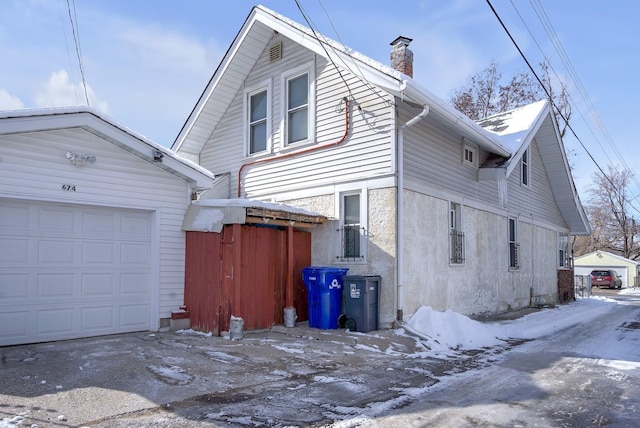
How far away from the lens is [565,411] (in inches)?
201

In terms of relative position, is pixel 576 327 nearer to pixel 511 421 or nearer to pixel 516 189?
pixel 516 189

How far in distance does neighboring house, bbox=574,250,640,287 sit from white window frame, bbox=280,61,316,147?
43026 mm

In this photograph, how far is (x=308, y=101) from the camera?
11.8 meters

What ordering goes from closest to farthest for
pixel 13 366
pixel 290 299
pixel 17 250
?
pixel 13 366
pixel 17 250
pixel 290 299

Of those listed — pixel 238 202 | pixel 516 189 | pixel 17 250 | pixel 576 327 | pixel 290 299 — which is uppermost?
pixel 516 189

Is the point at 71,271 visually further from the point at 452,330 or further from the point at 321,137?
the point at 452,330

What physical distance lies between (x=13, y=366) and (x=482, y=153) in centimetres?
1167

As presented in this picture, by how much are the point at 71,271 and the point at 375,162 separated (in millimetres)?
6018

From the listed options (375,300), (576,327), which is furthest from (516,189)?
(375,300)

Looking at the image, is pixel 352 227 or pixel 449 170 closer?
pixel 352 227

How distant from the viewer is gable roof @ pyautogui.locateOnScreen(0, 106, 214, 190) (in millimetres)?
7679

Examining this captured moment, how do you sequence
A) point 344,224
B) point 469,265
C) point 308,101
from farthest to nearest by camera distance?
1. point 469,265
2. point 308,101
3. point 344,224

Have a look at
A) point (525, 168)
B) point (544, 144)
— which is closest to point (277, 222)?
point (525, 168)

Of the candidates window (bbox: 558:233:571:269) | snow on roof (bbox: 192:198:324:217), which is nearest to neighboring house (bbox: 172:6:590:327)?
snow on roof (bbox: 192:198:324:217)
